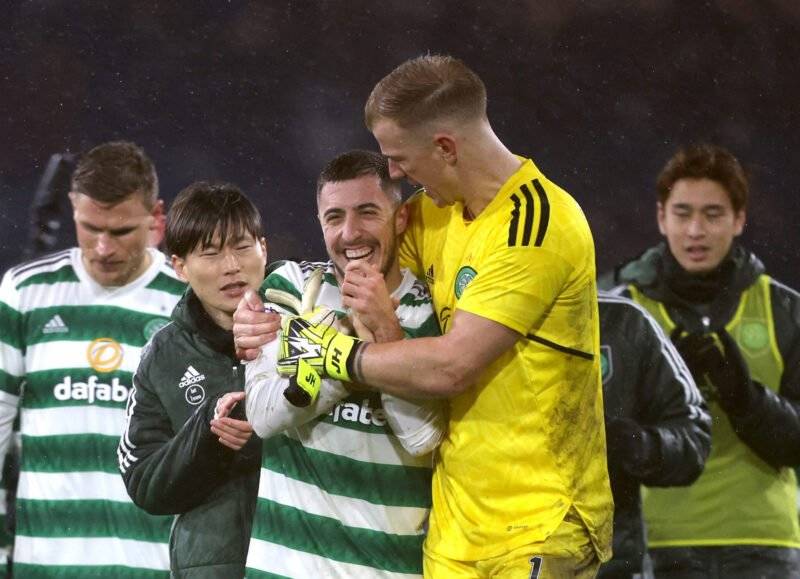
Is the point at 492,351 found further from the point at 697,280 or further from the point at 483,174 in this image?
the point at 697,280

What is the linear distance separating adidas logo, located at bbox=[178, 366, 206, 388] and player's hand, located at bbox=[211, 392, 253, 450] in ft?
0.93

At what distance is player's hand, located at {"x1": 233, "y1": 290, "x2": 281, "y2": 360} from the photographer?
2787 mm

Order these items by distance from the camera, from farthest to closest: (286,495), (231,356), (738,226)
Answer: (738,226), (231,356), (286,495)

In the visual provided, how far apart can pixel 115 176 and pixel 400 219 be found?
143cm

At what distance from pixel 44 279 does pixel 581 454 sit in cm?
202

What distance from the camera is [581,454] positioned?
2.77 m

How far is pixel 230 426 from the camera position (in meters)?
2.95

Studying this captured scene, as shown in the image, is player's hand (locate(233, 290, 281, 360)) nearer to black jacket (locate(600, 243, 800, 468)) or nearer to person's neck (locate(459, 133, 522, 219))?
person's neck (locate(459, 133, 522, 219))

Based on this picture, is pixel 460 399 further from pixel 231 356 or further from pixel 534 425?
pixel 231 356

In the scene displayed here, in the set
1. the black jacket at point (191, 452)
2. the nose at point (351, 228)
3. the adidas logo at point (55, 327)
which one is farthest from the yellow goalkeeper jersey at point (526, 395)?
the adidas logo at point (55, 327)

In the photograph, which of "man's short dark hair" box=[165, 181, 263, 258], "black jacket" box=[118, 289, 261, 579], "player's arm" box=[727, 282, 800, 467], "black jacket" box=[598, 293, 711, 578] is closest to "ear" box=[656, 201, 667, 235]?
"player's arm" box=[727, 282, 800, 467]

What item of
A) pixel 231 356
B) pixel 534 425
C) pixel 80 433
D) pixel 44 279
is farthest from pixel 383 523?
pixel 44 279

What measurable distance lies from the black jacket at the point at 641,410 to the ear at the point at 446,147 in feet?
4.29

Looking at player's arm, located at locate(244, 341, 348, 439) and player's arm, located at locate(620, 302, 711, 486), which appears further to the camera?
player's arm, located at locate(620, 302, 711, 486)
